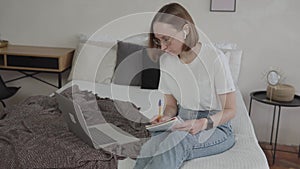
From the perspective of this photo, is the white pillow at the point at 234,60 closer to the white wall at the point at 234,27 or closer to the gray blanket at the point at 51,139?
the white wall at the point at 234,27

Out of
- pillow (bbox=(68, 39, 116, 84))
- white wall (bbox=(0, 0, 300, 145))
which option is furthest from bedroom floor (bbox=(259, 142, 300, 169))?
pillow (bbox=(68, 39, 116, 84))

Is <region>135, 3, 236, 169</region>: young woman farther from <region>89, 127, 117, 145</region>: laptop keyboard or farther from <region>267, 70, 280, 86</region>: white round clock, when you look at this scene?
<region>267, 70, 280, 86</region>: white round clock

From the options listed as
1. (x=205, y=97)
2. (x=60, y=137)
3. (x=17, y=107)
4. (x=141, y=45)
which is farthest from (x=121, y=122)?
(x=141, y=45)

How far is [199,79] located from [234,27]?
157cm

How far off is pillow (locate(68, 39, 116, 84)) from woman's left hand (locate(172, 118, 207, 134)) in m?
1.61

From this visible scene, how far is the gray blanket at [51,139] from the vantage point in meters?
1.70

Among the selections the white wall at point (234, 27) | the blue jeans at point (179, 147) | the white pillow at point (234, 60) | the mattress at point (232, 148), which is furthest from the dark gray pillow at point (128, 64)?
the blue jeans at point (179, 147)

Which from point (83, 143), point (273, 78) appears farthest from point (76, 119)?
point (273, 78)

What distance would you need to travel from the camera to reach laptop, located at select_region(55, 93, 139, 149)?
71.1 inches

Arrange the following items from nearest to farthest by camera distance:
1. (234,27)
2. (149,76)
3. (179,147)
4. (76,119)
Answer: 1. (179,147)
2. (76,119)
3. (149,76)
4. (234,27)

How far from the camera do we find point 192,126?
1738 millimetres

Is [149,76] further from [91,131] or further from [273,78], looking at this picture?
[91,131]

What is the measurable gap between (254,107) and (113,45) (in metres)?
1.43

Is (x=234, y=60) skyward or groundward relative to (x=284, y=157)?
skyward
